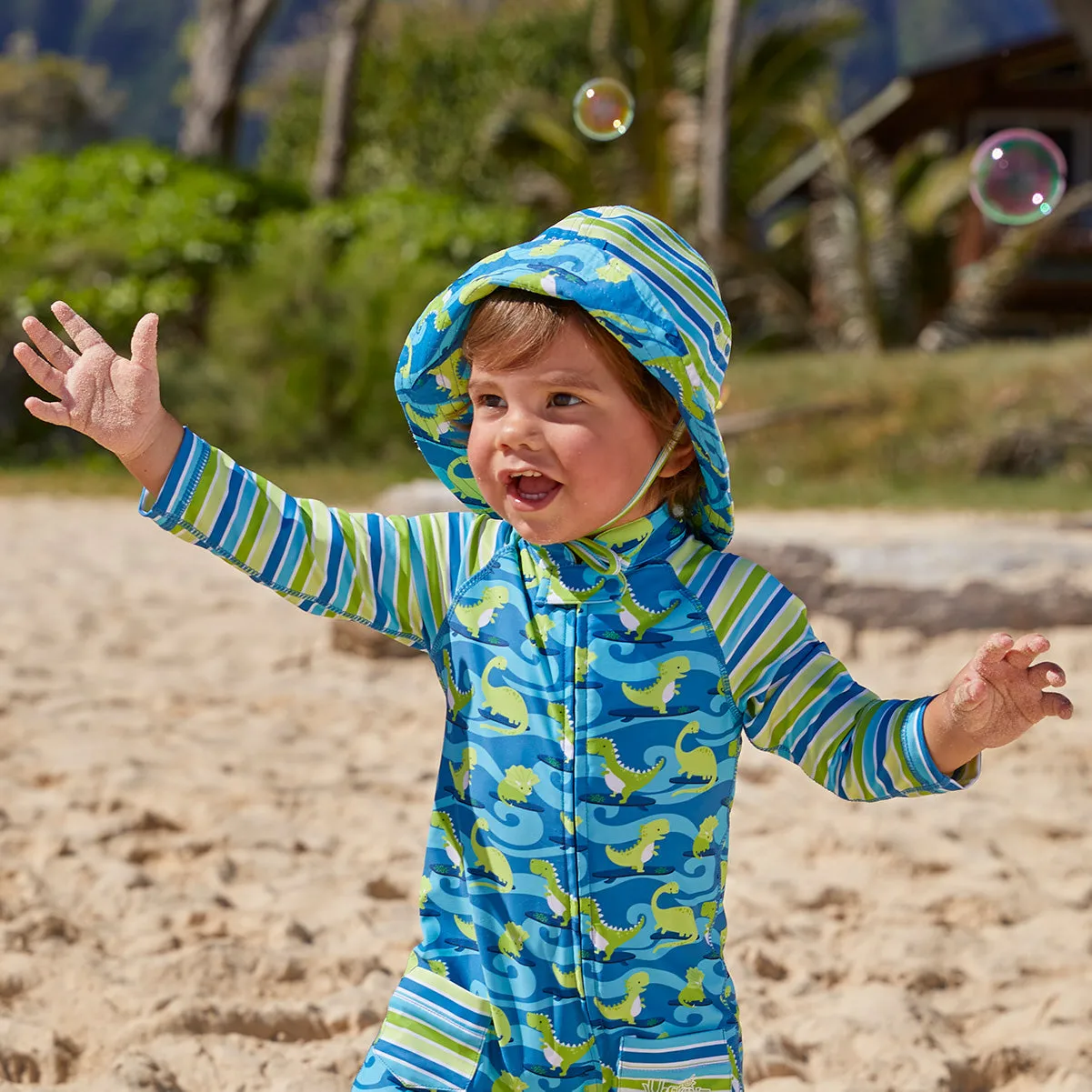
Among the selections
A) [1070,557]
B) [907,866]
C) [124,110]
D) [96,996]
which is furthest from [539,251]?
[124,110]

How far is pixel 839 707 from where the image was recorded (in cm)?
182

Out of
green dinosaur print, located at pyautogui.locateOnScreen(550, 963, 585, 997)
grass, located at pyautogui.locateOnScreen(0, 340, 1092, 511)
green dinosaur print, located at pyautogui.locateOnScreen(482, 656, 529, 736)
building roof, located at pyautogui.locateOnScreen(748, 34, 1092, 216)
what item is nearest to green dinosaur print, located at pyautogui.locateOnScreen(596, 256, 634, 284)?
green dinosaur print, located at pyautogui.locateOnScreen(482, 656, 529, 736)

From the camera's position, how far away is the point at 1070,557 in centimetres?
546

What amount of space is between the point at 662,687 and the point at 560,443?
308 mm

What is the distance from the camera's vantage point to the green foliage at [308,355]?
10.8 m

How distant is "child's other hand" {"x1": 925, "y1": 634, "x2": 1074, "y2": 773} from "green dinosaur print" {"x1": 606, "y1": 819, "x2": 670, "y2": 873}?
0.33 m

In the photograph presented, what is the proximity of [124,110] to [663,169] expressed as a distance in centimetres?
6652

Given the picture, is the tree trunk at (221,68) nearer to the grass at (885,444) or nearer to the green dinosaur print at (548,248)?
the grass at (885,444)

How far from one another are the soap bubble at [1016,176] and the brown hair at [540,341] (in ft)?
4.93

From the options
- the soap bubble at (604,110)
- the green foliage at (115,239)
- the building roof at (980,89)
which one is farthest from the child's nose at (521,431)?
the building roof at (980,89)

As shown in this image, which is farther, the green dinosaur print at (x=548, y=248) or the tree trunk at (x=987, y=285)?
the tree trunk at (x=987, y=285)

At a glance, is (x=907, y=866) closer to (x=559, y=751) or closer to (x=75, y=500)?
(x=559, y=751)

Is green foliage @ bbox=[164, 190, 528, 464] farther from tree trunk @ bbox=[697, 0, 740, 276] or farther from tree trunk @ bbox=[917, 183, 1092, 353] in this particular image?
tree trunk @ bbox=[917, 183, 1092, 353]

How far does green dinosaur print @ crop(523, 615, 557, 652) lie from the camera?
1.81 metres
